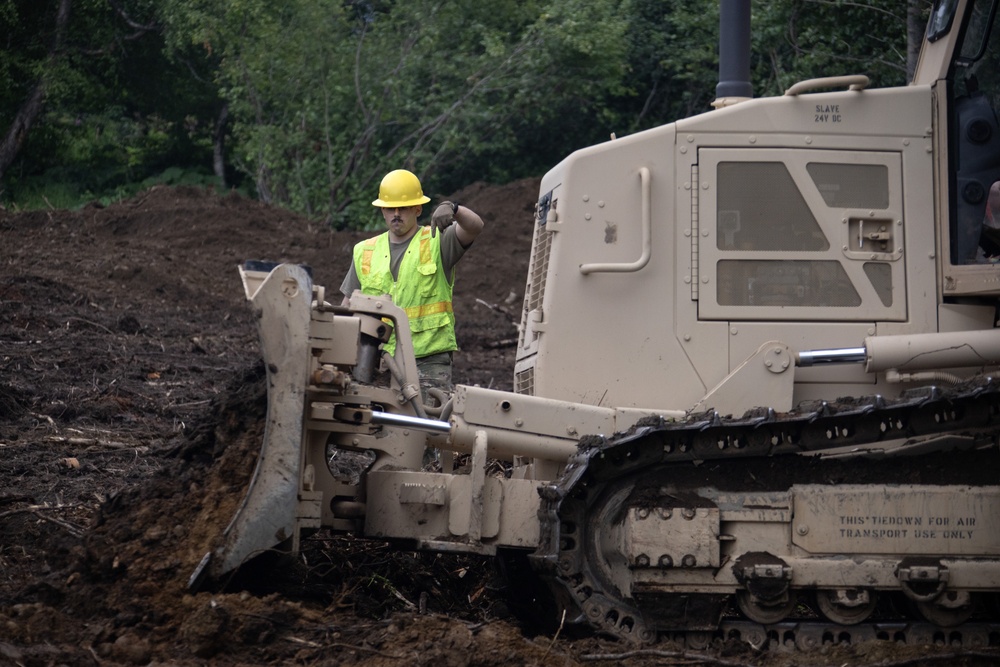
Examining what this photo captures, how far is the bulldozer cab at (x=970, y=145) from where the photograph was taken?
19.8 feet

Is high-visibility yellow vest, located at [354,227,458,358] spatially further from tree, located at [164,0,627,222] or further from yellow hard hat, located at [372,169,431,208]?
tree, located at [164,0,627,222]

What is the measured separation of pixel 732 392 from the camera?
6086 mm

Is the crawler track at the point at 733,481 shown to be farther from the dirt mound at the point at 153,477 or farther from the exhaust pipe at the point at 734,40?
the exhaust pipe at the point at 734,40

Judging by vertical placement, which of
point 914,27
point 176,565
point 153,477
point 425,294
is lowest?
point 176,565

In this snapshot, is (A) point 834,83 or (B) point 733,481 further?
(A) point 834,83

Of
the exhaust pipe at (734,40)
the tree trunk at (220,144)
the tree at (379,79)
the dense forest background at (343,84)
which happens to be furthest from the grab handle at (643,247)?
the tree trunk at (220,144)

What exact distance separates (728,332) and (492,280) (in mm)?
13506

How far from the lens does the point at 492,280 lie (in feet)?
64.2

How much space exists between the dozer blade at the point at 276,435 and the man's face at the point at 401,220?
5.92 feet

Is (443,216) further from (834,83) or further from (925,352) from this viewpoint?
(925,352)

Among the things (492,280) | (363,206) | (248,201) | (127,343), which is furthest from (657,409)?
(363,206)

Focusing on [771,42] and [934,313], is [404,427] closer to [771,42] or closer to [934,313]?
[934,313]

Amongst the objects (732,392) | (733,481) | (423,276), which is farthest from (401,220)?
(733,481)

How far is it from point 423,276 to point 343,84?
1793 cm
